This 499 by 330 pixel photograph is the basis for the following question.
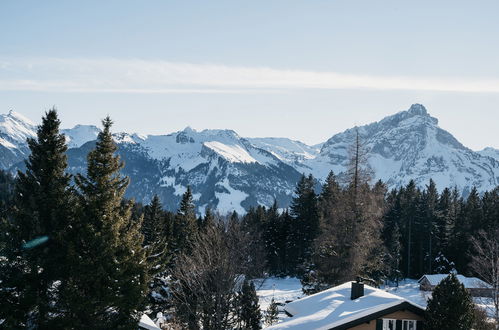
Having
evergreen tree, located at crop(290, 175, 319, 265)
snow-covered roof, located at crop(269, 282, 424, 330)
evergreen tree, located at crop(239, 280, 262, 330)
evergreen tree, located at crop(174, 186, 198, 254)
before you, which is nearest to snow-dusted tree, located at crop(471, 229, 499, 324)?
snow-covered roof, located at crop(269, 282, 424, 330)

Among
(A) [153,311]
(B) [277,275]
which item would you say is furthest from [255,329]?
(B) [277,275]

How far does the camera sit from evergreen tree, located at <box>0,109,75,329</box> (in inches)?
850

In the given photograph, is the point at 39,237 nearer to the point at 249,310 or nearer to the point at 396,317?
the point at 396,317

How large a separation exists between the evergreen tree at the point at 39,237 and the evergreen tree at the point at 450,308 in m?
17.4

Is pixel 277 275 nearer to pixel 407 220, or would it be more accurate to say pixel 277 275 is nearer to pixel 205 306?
pixel 407 220

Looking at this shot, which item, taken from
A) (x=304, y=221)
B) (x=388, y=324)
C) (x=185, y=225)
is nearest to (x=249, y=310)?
(x=388, y=324)

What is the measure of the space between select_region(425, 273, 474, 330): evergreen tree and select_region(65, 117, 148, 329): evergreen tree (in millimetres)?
14006

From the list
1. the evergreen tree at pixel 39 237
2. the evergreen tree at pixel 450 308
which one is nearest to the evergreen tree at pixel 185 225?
the evergreen tree at pixel 39 237

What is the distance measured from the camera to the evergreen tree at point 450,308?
77.2 feet

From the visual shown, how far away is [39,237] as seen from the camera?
73.3 feet

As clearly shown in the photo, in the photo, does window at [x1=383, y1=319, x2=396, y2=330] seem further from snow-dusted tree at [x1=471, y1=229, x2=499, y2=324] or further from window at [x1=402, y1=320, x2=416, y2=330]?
snow-dusted tree at [x1=471, y1=229, x2=499, y2=324]

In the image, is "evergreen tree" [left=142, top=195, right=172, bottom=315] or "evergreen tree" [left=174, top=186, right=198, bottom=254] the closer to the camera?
"evergreen tree" [left=142, top=195, right=172, bottom=315]

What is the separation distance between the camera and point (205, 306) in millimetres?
28922

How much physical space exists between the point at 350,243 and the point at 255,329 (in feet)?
32.9
